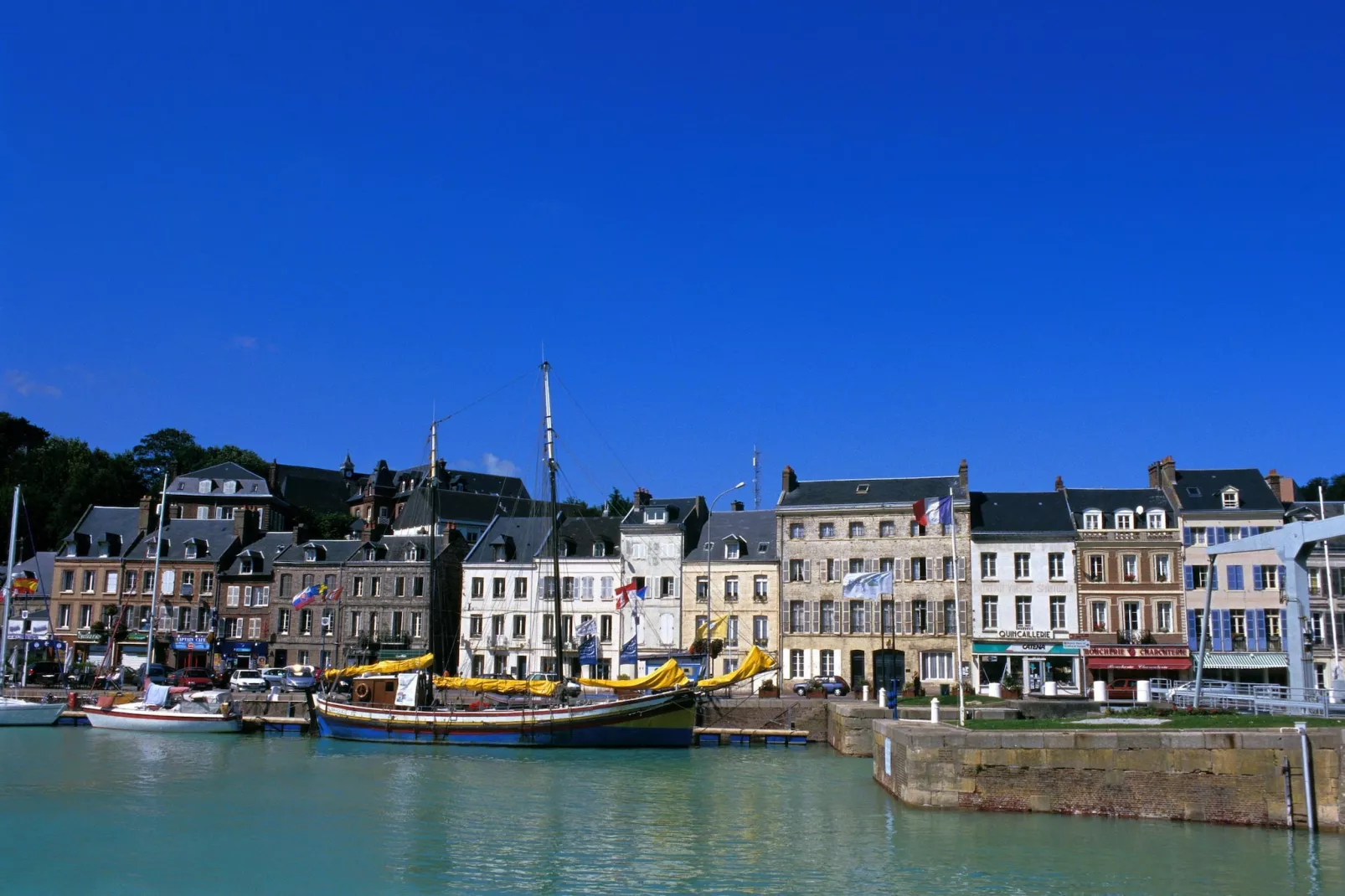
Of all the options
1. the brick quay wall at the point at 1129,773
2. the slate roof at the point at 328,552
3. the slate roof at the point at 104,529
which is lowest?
the brick quay wall at the point at 1129,773

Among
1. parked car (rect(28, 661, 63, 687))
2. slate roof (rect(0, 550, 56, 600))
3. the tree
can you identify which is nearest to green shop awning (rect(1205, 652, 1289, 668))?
parked car (rect(28, 661, 63, 687))

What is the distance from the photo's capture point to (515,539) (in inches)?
2579

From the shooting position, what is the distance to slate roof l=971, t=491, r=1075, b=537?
179ft

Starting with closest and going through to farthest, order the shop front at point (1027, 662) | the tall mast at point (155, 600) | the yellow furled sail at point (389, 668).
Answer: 1. the yellow furled sail at point (389, 668)
2. the shop front at point (1027, 662)
3. the tall mast at point (155, 600)

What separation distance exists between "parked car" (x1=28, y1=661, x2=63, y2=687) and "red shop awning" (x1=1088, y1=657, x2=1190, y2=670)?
52.2 m

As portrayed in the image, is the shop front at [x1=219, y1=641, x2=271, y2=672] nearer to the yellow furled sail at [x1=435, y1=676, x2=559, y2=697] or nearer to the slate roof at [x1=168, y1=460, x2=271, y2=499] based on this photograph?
the slate roof at [x1=168, y1=460, x2=271, y2=499]

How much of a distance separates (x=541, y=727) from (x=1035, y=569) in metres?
26.0

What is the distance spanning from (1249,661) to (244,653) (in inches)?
2137

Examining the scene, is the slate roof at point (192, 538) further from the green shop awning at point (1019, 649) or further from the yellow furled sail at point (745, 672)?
the green shop awning at point (1019, 649)

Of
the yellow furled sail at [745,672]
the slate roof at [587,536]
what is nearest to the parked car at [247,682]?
the slate roof at [587,536]

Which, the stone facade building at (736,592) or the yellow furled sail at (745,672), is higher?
the stone facade building at (736,592)

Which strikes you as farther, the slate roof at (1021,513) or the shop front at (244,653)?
the shop front at (244,653)

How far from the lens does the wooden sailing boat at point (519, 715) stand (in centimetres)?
4166

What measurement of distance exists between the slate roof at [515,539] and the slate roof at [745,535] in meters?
9.25
